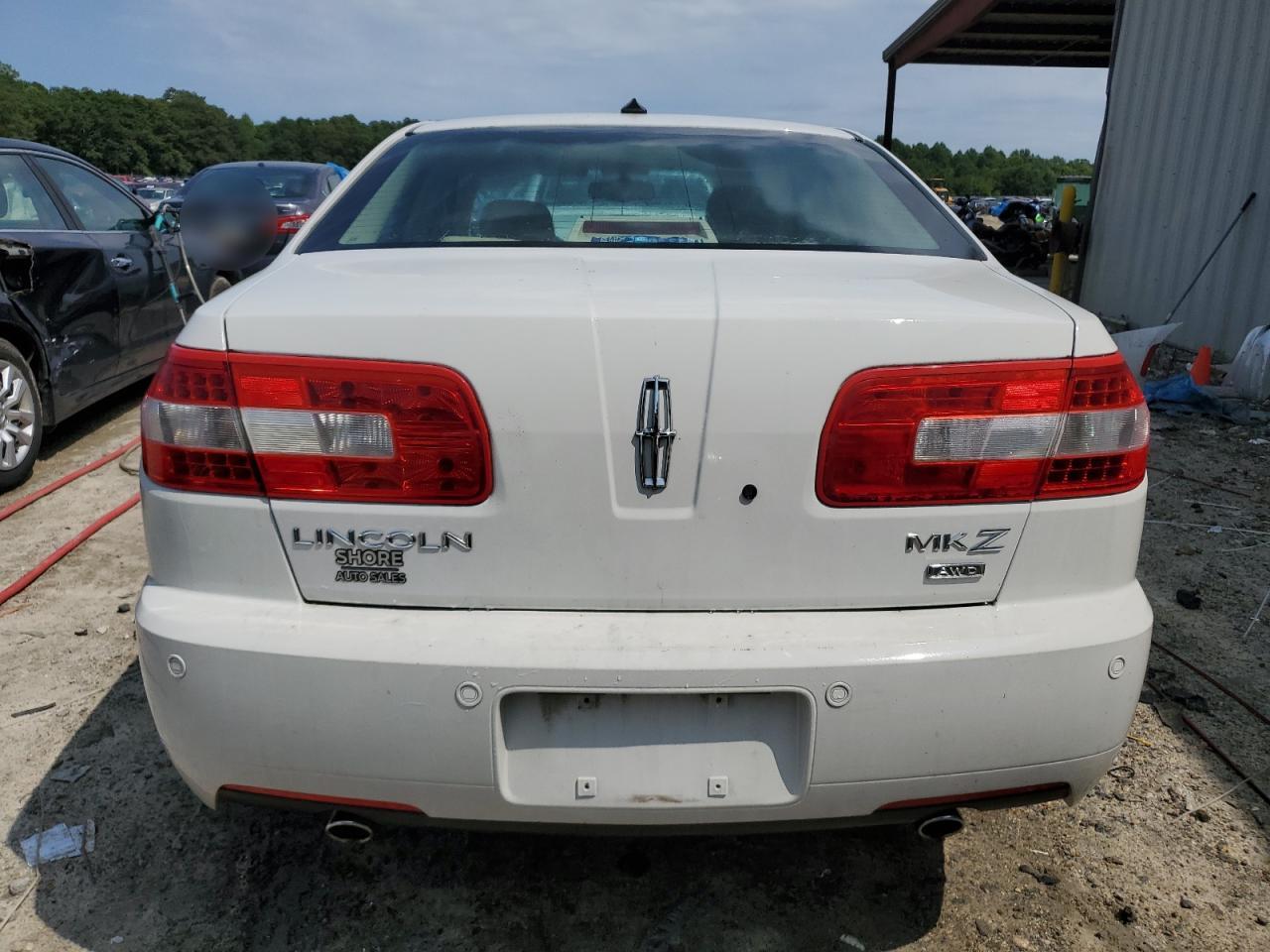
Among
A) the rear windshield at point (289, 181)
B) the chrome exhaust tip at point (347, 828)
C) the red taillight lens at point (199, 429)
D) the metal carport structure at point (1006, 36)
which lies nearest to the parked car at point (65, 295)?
the rear windshield at point (289, 181)

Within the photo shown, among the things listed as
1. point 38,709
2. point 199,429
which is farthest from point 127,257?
point 199,429

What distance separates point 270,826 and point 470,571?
1.17 meters

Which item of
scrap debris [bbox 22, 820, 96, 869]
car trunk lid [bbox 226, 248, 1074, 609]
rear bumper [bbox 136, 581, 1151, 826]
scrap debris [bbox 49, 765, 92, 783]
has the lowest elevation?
scrap debris [bbox 22, 820, 96, 869]

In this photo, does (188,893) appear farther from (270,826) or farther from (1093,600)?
(1093,600)

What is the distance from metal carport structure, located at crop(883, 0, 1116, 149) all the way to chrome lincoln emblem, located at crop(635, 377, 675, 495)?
38.8 ft

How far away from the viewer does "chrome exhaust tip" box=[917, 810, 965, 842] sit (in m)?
1.71

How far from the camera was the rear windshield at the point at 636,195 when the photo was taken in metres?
2.24

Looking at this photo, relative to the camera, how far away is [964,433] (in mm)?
1589

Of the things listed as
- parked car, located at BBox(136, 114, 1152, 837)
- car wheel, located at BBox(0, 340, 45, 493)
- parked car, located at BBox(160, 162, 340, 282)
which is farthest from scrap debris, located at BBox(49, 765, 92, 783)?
parked car, located at BBox(160, 162, 340, 282)

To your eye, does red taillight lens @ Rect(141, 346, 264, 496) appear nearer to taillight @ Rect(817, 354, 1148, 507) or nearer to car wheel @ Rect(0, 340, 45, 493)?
taillight @ Rect(817, 354, 1148, 507)

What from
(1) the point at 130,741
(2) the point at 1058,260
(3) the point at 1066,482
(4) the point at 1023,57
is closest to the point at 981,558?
(3) the point at 1066,482

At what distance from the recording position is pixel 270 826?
2.33 metres

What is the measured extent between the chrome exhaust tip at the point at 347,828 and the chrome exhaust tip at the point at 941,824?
0.97 meters

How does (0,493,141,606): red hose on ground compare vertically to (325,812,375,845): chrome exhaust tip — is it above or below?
below
